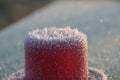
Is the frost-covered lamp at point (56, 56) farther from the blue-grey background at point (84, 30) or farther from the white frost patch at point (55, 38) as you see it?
the blue-grey background at point (84, 30)

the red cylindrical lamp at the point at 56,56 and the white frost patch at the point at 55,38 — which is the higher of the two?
the white frost patch at the point at 55,38

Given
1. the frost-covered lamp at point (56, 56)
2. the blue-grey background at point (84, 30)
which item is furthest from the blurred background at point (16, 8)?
the frost-covered lamp at point (56, 56)

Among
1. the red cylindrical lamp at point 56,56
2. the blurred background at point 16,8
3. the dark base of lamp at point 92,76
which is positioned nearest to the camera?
the red cylindrical lamp at point 56,56

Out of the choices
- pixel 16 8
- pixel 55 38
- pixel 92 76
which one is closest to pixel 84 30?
pixel 92 76

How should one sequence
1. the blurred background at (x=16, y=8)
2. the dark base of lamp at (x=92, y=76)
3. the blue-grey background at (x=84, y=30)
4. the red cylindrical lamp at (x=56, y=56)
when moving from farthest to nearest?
the blurred background at (x=16, y=8) < the blue-grey background at (x=84, y=30) < the dark base of lamp at (x=92, y=76) < the red cylindrical lamp at (x=56, y=56)

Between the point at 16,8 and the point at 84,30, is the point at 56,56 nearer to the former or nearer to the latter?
the point at 84,30

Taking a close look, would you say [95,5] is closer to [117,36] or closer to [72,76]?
[117,36]

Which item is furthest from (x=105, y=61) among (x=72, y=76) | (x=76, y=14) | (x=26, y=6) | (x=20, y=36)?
(x=26, y=6)
